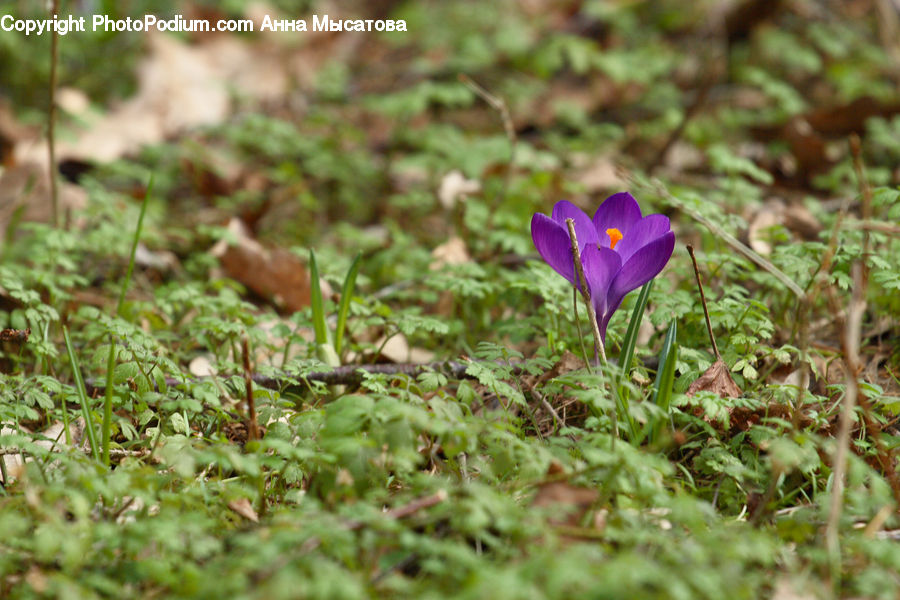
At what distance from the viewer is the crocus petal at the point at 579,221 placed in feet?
5.91

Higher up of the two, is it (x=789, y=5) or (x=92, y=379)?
(x=789, y=5)

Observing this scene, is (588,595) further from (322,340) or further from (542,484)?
(322,340)

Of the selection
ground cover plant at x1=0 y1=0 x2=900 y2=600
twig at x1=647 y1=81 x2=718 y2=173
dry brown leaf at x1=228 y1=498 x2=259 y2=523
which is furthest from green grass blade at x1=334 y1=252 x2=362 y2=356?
twig at x1=647 y1=81 x2=718 y2=173

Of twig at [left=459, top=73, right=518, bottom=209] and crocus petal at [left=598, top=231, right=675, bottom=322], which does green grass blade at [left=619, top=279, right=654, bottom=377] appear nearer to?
crocus petal at [left=598, top=231, right=675, bottom=322]

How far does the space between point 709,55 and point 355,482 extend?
4.22 meters

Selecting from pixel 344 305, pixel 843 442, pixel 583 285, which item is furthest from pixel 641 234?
pixel 344 305

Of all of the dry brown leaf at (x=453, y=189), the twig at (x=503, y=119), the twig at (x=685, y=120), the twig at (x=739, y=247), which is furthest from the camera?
the twig at (x=685, y=120)

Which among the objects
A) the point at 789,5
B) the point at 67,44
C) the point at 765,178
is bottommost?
the point at 765,178

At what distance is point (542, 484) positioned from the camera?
4.71 ft

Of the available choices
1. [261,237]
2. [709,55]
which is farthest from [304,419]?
[709,55]

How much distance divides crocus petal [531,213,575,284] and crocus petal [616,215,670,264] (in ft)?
0.45

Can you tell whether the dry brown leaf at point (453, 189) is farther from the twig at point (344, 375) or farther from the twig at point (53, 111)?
the twig at point (53, 111)

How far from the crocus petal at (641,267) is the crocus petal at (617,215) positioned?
10 centimetres

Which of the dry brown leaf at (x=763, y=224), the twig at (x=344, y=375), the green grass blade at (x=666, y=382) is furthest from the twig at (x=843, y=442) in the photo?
the dry brown leaf at (x=763, y=224)
